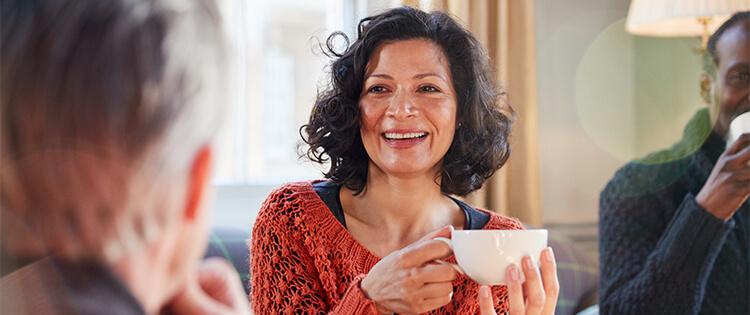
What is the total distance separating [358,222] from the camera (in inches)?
35.1

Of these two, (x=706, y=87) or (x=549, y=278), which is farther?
(x=706, y=87)

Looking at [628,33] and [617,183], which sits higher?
[628,33]

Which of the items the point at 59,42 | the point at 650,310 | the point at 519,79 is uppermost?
the point at 59,42

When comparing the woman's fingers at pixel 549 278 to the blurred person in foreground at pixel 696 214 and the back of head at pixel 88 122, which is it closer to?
the blurred person in foreground at pixel 696 214

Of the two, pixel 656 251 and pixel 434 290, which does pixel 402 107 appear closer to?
pixel 434 290

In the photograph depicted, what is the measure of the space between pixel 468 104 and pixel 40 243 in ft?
1.57

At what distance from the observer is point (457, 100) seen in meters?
Result: 0.83

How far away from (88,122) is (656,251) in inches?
27.8

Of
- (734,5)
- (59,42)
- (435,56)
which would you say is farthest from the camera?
(734,5)

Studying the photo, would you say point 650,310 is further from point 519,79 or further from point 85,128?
point 85,128

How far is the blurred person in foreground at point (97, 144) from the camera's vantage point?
0.43 meters

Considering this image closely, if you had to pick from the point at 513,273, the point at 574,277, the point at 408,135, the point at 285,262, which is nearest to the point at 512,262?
the point at 513,273

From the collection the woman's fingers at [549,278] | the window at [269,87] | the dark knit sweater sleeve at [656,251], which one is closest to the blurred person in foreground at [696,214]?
the dark knit sweater sleeve at [656,251]

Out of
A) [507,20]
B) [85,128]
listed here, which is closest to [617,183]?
[507,20]
